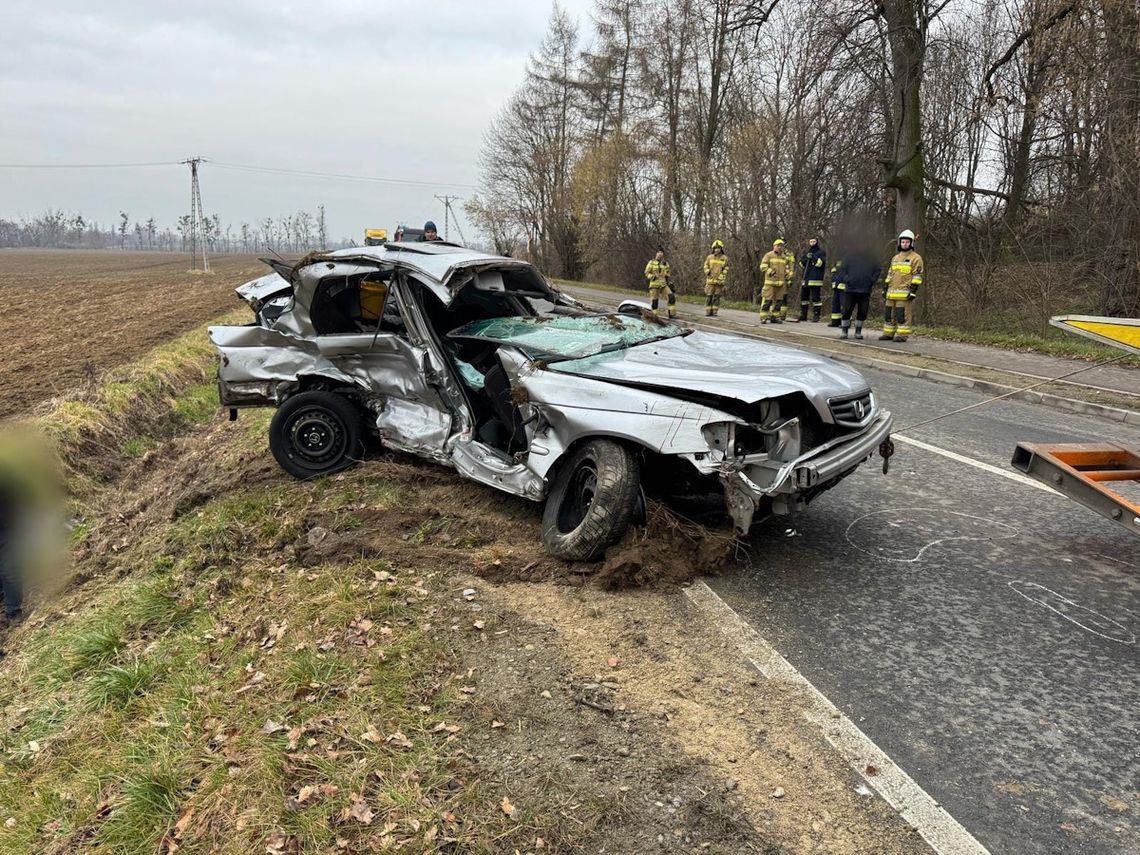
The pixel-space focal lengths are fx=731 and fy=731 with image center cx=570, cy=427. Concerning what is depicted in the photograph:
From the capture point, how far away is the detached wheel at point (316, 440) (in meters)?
5.83

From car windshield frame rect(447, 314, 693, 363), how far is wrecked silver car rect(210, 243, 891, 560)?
2 cm

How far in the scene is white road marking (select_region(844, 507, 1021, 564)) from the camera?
416cm

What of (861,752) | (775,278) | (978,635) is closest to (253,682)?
(861,752)

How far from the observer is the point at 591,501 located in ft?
12.4

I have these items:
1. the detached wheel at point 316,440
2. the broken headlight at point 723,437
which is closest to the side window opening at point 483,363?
the detached wheel at point 316,440

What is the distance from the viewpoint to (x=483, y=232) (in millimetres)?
47500

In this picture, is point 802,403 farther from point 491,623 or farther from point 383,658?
point 383,658

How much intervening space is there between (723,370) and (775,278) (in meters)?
13.0

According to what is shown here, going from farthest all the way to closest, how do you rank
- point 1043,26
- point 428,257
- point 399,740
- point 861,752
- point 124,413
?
point 1043,26, point 124,413, point 428,257, point 399,740, point 861,752

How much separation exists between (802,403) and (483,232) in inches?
1809

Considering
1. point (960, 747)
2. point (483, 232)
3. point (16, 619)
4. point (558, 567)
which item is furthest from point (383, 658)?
point (483, 232)

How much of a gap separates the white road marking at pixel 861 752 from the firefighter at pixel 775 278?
535 inches

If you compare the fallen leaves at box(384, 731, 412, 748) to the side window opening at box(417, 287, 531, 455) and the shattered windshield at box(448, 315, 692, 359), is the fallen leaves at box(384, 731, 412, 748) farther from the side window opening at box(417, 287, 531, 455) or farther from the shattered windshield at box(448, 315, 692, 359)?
the shattered windshield at box(448, 315, 692, 359)

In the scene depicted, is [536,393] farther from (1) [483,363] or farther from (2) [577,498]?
(1) [483,363]
